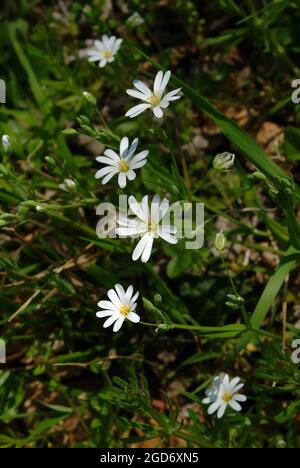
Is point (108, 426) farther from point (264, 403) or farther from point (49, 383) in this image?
point (264, 403)

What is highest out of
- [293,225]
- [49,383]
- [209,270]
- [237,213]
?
[237,213]

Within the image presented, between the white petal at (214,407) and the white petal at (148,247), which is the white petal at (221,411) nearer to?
the white petal at (214,407)

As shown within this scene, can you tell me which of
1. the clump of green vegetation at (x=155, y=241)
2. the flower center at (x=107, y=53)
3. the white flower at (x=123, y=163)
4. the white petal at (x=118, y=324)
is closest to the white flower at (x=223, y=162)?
the clump of green vegetation at (x=155, y=241)

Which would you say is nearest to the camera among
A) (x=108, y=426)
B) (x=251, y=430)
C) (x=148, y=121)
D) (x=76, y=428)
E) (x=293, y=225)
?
(x=293, y=225)

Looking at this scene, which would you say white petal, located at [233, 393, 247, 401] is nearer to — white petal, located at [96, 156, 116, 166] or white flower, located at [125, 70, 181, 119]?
white petal, located at [96, 156, 116, 166]

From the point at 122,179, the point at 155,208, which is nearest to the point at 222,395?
the point at 155,208

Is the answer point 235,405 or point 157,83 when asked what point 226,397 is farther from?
point 157,83
